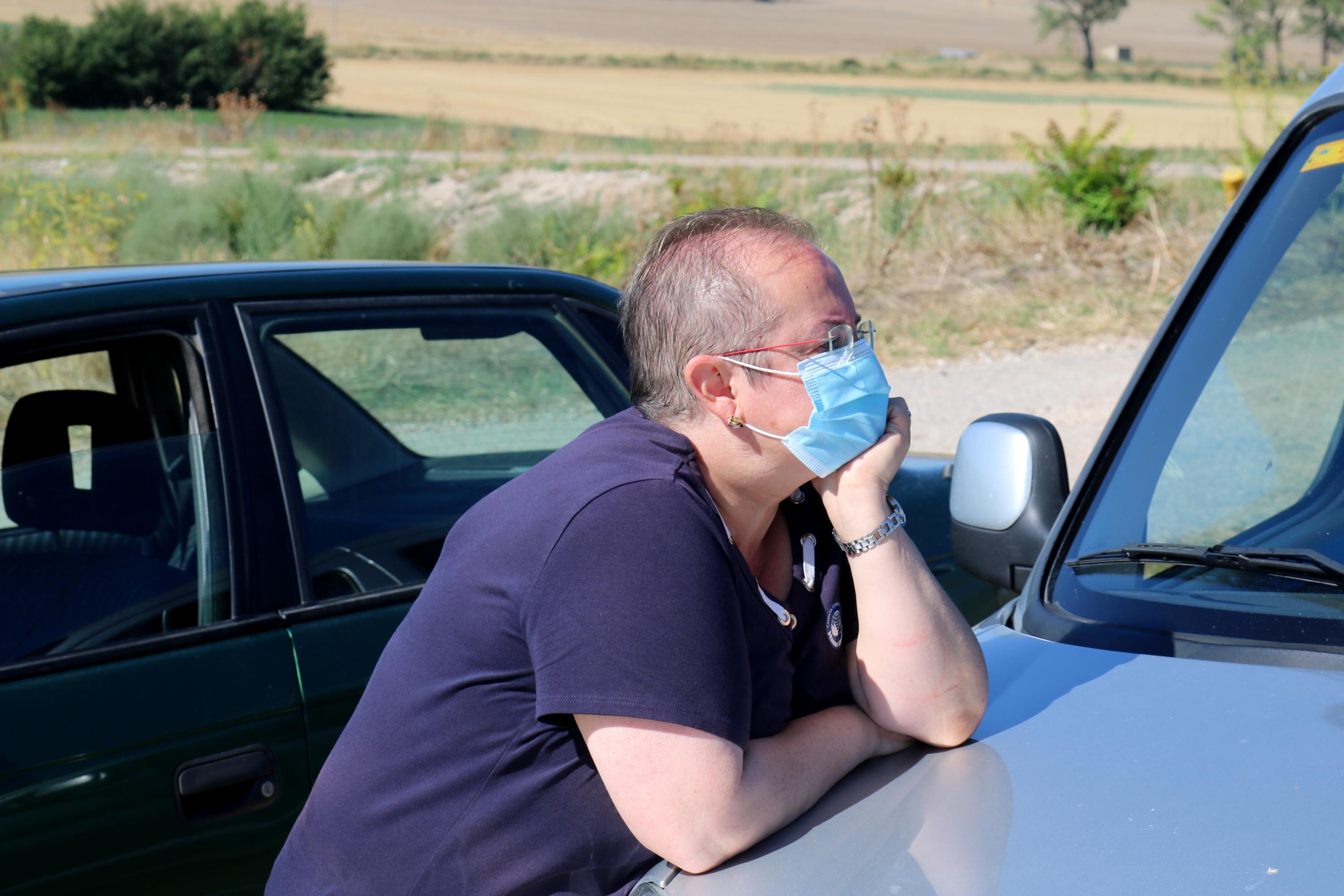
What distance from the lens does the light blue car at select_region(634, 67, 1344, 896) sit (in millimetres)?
1295

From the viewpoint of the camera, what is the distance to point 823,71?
6819 cm

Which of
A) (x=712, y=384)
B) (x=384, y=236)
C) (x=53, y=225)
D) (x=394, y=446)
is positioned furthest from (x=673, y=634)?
(x=384, y=236)

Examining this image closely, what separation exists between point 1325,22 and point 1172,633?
69.6ft

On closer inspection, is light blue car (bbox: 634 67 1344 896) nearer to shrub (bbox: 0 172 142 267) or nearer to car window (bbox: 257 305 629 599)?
car window (bbox: 257 305 629 599)

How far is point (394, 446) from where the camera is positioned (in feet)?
10.4

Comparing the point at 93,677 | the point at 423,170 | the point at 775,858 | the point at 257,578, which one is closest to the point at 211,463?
the point at 257,578

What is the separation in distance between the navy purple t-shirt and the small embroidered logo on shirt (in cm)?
2

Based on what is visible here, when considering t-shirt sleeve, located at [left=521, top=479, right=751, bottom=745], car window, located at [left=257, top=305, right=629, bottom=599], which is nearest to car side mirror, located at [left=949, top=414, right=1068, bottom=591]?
t-shirt sleeve, located at [left=521, top=479, right=751, bottom=745]

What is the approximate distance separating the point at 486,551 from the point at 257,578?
3.28 ft

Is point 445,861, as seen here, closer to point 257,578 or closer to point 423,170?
point 257,578

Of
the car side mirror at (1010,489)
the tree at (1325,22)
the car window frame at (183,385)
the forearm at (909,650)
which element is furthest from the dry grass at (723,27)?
the forearm at (909,650)

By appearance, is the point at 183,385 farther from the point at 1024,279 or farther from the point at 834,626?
the point at 1024,279

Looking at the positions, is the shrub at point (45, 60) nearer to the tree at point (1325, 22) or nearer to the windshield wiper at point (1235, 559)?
the tree at point (1325, 22)

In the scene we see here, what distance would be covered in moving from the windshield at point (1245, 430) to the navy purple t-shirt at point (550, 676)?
20.4 inches
